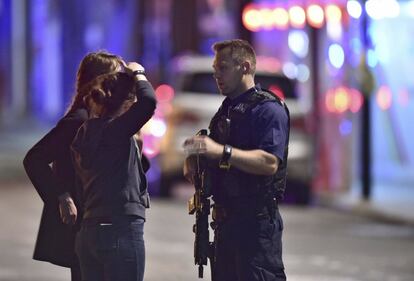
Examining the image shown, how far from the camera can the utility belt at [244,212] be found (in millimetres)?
6117

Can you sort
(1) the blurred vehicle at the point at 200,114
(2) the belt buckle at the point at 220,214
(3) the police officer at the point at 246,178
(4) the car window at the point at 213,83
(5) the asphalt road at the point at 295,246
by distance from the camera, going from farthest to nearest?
(4) the car window at the point at 213,83 < (1) the blurred vehicle at the point at 200,114 < (5) the asphalt road at the point at 295,246 < (2) the belt buckle at the point at 220,214 < (3) the police officer at the point at 246,178

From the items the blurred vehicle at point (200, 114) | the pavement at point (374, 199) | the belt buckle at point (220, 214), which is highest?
the belt buckle at point (220, 214)

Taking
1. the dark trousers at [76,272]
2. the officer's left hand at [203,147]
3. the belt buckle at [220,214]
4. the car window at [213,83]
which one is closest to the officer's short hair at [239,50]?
the officer's left hand at [203,147]

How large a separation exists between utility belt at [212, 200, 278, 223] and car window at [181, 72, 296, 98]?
34.3 ft

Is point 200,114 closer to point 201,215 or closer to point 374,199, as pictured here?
point 374,199

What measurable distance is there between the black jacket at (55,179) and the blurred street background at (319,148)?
12.4 ft

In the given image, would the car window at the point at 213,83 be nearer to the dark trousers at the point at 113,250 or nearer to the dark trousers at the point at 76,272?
the dark trousers at the point at 76,272

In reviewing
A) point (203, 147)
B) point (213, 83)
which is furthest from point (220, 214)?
point (213, 83)

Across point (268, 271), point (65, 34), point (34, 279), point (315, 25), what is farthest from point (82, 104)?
point (65, 34)

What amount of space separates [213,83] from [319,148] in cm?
444

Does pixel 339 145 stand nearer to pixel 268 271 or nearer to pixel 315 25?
pixel 315 25

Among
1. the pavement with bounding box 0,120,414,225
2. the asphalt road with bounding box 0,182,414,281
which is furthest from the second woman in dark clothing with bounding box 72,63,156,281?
the pavement with bounding box 0,120,414,225

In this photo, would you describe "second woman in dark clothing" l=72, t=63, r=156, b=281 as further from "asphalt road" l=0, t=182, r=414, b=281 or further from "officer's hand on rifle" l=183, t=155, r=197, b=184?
"asphalt road" l=0, t=182, r=414, b=281

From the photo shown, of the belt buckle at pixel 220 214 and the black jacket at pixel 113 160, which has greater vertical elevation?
the black jacket at pixel 113 160
